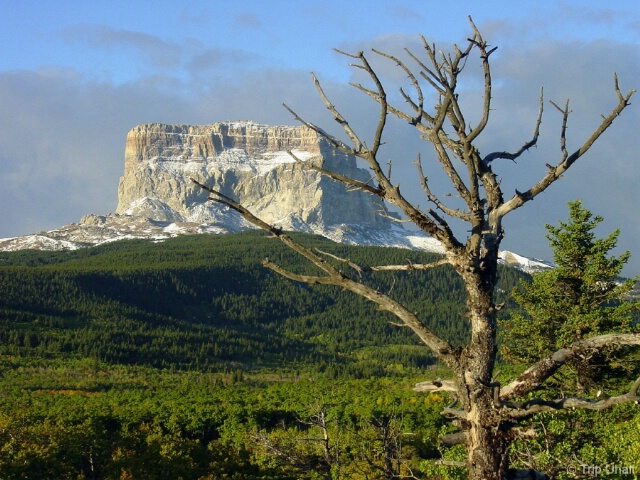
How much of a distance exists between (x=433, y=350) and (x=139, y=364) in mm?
165943

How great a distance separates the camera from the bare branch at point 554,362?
779 centimetres

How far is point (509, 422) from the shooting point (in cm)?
805

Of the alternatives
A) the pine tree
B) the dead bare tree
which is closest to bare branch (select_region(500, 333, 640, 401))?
the dead bare tree

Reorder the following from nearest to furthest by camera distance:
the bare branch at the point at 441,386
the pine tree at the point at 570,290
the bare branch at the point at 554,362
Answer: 1. the bare branch at the point at 554,362
2. the bare branch at the point at 441,386
3. the pine tree at the point at 570,290

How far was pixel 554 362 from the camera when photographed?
26.0 feet

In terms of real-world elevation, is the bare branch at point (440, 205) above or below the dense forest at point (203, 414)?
above

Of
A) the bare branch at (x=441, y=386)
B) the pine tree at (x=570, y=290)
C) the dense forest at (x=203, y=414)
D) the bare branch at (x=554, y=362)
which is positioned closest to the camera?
the bare branch at (x=554, y=362)

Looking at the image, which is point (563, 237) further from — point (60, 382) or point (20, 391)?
point (60, 382)

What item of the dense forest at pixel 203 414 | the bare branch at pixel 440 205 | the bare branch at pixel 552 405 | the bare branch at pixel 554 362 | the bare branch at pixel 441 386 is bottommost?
the dense forest at pixel 203 414

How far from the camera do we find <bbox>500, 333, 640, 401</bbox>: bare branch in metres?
7.79

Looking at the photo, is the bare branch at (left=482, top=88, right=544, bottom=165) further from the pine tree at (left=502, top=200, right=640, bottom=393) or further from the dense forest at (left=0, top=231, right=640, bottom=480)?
the pine tree at (left=502, top=200, right=640, bottom=393)

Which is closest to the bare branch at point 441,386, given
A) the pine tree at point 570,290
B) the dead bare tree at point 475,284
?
the dead bare tree at point 475,284

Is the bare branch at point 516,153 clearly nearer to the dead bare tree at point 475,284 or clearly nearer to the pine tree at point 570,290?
the dead bare tree at point 475,284

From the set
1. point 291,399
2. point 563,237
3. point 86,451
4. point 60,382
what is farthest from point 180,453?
point 60,382
